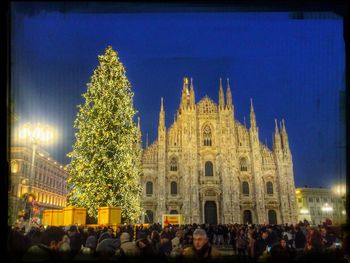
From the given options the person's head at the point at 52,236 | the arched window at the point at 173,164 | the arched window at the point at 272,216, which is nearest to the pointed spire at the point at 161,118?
the arched window at the point at 173,164

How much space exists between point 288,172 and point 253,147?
Answer: 14.5ft

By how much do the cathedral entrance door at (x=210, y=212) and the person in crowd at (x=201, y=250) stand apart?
2996cm

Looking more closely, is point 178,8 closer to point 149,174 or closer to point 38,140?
point 38,140

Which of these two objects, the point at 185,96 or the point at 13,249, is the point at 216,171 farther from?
the point at 13,249

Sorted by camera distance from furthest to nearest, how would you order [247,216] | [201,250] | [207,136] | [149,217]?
[207,136] → [247,216] → [149,217] → [201,250]

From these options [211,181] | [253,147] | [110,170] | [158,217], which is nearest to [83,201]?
[110,170]

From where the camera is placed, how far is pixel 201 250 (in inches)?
119

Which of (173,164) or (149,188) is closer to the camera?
(149,188)

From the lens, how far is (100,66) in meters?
14.6

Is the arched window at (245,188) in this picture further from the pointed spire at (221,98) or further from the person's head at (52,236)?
the person's head at (52,236)

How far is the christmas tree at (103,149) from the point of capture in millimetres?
13094

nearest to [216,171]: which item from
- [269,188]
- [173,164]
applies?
[173,164]

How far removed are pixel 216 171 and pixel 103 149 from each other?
2124cm

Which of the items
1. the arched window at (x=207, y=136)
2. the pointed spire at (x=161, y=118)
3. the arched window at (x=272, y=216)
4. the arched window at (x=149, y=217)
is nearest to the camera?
the arched window at (x=149, y=217)
